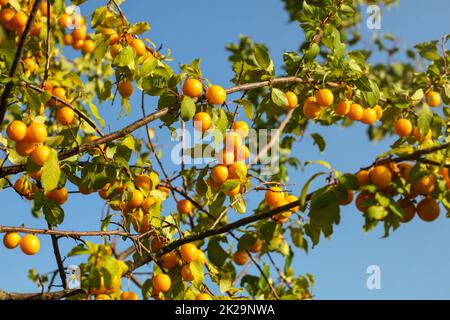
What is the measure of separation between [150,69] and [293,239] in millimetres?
1666

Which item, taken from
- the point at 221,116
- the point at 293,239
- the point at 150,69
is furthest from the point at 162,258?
the point at 293,239

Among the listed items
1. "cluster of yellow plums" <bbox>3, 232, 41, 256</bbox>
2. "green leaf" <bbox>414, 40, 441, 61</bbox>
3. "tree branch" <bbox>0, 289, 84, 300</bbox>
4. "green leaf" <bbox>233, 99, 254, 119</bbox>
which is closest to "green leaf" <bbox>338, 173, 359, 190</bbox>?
"green leaf" <bbox>233, 99, 254, 119</bbox>

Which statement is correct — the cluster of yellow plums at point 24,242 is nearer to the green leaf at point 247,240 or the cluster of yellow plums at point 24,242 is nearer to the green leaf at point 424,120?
the green leaf at point 247,240

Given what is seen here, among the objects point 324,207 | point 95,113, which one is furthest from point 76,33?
point 324,207

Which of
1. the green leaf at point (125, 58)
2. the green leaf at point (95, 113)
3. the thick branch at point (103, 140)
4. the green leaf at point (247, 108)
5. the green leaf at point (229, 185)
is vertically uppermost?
the green leaf at point (125, 58)

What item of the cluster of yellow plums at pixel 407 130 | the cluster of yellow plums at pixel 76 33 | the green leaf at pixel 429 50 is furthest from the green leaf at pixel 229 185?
the cluster of yellow plums at pixel 76 33

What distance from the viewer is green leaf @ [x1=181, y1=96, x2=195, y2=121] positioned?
238 cm

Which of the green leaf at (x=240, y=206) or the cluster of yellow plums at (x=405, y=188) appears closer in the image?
the cluster of yellow plums at (x=405, y=188)

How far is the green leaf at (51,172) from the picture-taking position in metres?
2.28

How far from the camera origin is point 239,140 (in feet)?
8.10

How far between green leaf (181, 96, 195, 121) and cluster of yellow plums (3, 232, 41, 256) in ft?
3.63

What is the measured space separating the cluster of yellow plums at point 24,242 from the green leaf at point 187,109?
1105mm
